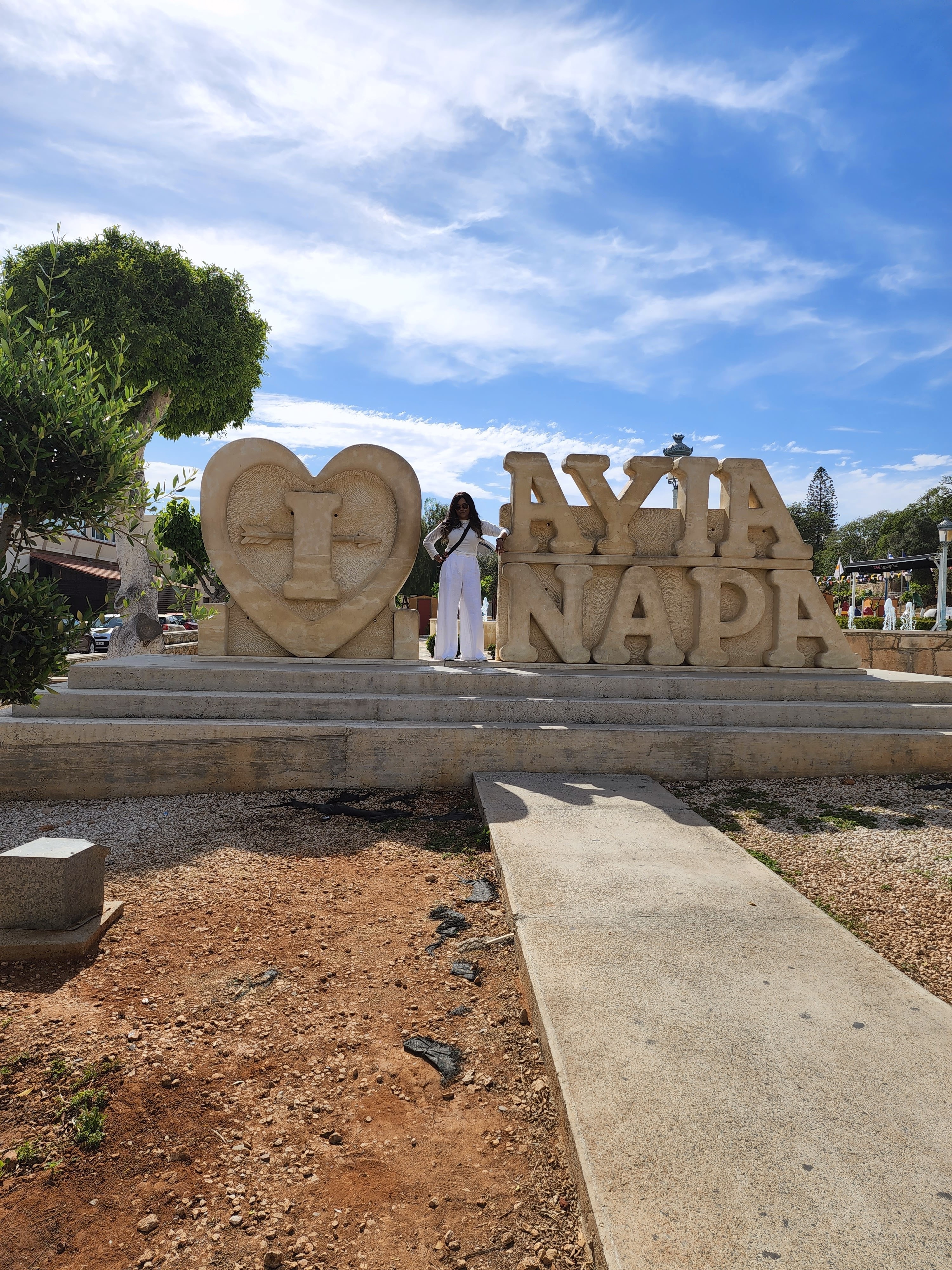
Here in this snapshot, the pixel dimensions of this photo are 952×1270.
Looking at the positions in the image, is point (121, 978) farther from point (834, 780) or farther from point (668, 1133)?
point (834, 780)

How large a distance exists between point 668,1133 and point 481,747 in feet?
12.5

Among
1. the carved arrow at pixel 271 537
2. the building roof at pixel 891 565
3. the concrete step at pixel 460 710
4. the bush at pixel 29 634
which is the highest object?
the building roof at pixel 891 565

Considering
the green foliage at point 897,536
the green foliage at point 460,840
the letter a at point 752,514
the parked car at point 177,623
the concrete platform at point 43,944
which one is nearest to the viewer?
the concrete platform at point 43,944

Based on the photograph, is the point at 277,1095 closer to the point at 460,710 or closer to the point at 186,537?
the point at 460,710

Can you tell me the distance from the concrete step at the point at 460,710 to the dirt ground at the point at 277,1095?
2137mm

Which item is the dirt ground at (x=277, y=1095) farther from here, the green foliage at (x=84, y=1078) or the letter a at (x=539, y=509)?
the letter a at (x=539, y=509)

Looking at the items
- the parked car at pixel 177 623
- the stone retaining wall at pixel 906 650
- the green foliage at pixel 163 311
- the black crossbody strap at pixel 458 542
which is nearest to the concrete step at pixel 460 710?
the black crossbody strap at pixel 458 542

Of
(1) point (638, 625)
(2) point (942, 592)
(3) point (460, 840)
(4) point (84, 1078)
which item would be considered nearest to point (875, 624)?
(2) point (942, 592)

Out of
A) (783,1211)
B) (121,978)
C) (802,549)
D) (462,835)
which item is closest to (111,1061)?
(121,978)

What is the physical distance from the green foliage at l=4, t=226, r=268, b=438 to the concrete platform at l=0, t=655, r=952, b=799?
369 inches

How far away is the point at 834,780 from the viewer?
231 inches

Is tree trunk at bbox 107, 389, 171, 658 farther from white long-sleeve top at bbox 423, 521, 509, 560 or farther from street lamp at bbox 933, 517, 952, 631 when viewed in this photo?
street lamp at bbox 933, 517, 952, 631

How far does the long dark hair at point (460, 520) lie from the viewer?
289 inches

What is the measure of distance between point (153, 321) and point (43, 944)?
14.5 meters
